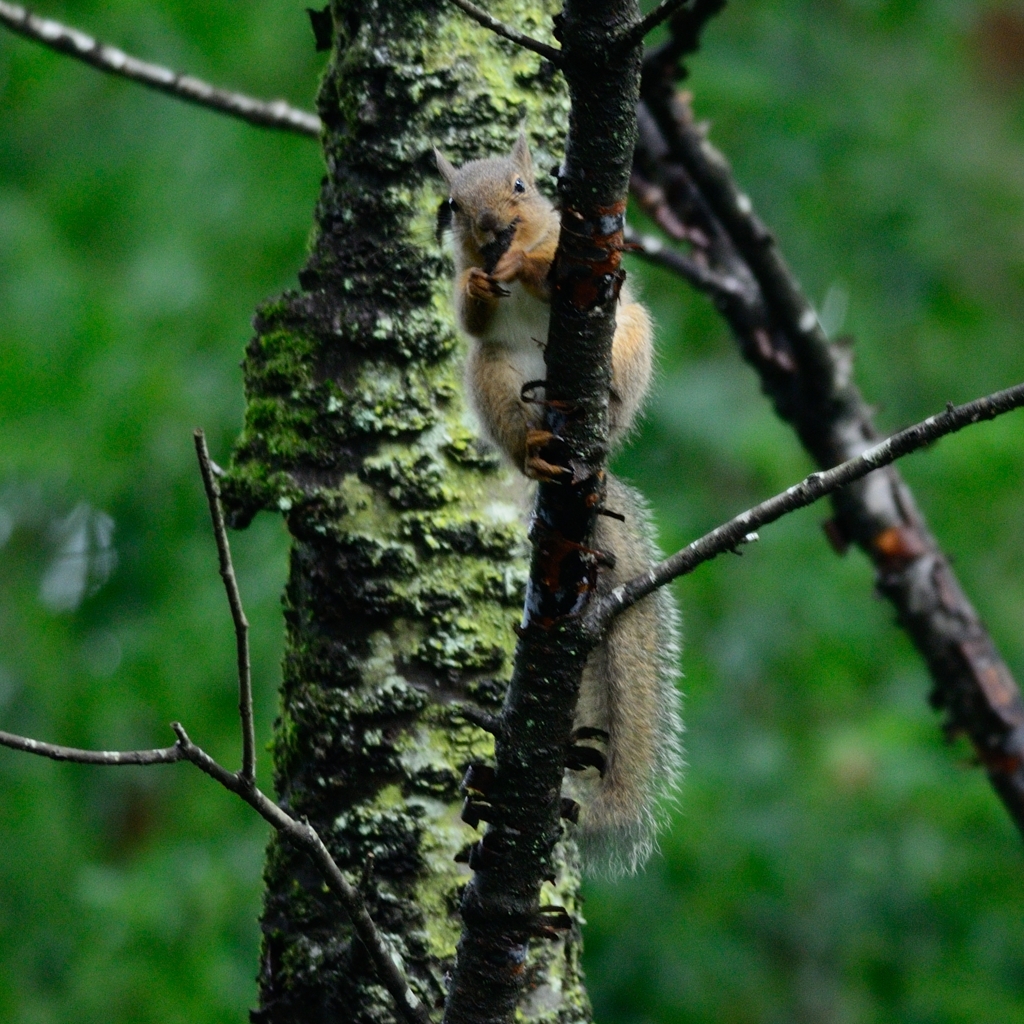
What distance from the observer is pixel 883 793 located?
439 centimetres

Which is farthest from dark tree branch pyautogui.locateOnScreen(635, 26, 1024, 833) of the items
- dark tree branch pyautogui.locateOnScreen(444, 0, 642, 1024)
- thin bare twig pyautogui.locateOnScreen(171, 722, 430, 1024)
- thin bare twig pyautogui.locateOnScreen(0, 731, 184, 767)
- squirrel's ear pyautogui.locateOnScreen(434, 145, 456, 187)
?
thin bare twig pyautogui.locateOnScreen(0, 731, 184, 767)

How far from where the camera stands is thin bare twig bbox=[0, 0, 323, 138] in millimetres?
2977

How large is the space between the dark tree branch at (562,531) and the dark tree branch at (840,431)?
1.64 metres

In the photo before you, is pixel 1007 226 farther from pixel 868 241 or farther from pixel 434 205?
pixel 434 205

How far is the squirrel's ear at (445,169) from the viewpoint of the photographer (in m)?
2.33

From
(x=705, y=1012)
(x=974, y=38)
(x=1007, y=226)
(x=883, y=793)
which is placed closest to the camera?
(x=883, y=793)

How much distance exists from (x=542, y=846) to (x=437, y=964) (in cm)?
41

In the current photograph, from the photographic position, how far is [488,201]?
7.55 feet

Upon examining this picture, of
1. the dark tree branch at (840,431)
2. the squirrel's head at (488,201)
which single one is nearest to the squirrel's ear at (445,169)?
the squirrel's head at (488,201)

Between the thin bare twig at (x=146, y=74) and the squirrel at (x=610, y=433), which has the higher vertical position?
the thin bare twig at (x=146, y=74)

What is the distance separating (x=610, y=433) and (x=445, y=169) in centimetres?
51

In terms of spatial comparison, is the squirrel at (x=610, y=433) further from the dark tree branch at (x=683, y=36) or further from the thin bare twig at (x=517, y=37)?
the dark tree branch at (x=683, y=36)

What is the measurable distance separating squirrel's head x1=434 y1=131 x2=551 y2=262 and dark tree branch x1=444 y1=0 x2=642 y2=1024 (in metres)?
0.78

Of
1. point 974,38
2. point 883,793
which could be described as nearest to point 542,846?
point 883,793
